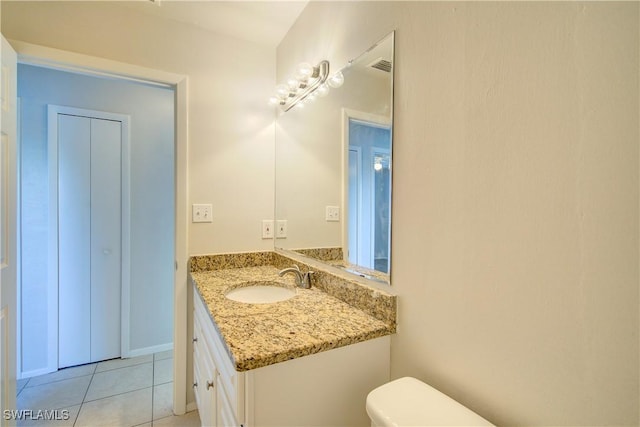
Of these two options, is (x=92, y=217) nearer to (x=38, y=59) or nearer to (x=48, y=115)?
(x=48, y=115)

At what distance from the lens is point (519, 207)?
660 mm

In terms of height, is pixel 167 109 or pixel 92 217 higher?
pixel 167 109

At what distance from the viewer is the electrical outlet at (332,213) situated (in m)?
1.39

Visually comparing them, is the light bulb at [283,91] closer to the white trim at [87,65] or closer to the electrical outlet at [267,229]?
the white trim at [87,65]

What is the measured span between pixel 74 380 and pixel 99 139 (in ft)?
5.65

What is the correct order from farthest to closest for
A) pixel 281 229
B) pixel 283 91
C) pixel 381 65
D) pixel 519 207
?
pixel 281 229
pixel 283 91
pixel 381 65
pixel 519 207

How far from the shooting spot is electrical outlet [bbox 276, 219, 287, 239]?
1.85m

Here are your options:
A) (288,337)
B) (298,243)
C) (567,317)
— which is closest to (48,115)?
(298,243)

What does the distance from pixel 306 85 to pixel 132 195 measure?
1.68 m

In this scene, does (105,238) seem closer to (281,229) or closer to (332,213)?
(281,229)

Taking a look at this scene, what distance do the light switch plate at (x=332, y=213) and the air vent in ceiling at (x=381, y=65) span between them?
0.62 metres

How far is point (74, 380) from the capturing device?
197 centimetres

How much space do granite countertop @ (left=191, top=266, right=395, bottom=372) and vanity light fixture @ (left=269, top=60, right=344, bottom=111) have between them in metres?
1.00

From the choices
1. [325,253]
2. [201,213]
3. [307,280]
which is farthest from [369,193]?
[201,213]
